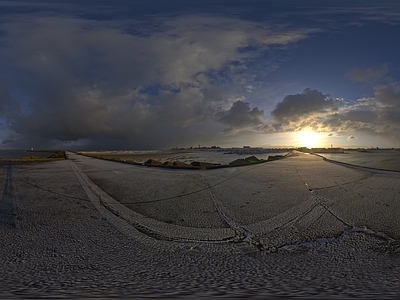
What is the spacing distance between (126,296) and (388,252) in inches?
119

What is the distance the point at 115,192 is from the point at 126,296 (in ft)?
13.8

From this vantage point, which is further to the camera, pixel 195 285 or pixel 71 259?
pixel 71 259

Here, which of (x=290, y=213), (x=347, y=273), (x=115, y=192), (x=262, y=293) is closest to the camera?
(x=262, y=293)

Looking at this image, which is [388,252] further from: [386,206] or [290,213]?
[386,206]

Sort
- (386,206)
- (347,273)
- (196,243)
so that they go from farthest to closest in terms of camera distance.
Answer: (386,206)
(196,243)
(347,273)

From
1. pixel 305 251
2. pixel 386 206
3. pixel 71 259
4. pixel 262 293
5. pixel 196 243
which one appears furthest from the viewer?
pixel 386 206

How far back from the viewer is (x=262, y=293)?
1896 mm

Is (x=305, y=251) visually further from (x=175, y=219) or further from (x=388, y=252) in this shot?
(x=175, y=219)

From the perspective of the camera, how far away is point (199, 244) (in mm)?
3102

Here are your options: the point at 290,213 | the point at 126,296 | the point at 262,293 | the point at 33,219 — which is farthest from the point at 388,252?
the point at 33,219

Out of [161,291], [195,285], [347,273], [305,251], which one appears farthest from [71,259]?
[347,273]

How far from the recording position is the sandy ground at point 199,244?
2098mm

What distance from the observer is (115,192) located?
19.2 ft

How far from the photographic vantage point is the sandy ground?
2.10m
